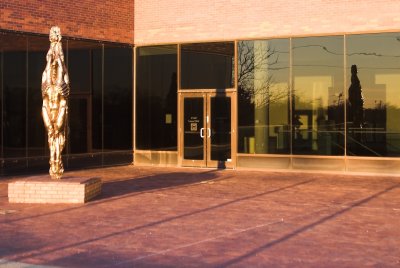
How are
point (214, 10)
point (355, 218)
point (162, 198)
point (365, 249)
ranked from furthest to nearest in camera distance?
point (214, 10) → point (162, 198) → point (355, 218) → point (365, 249)

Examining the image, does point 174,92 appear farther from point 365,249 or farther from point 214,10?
point 365,249

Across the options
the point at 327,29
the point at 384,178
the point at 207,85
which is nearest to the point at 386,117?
the point at 384,178

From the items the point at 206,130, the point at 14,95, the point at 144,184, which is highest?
the point at 14,95

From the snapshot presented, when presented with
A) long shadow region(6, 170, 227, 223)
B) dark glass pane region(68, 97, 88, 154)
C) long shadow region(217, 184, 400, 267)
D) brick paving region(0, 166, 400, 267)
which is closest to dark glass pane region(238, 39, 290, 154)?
long shadow region(6, 170, 227, 223)

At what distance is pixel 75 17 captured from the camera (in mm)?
18359

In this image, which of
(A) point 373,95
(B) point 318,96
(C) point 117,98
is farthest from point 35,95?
(A) point 373,95

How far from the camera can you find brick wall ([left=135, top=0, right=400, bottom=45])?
55.9 feet

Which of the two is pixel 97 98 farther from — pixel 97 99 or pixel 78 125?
pixel 78 125

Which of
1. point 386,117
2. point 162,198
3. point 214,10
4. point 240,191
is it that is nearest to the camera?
point 162,198

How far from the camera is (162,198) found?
12297 mm

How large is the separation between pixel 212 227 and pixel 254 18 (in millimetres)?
10720

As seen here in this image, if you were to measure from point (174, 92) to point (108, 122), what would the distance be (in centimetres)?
242

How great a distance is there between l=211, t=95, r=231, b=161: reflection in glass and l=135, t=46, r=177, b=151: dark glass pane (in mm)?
1452

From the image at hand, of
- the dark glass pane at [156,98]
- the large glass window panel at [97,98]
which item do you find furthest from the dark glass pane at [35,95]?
the dark glass pane at [156,98]
